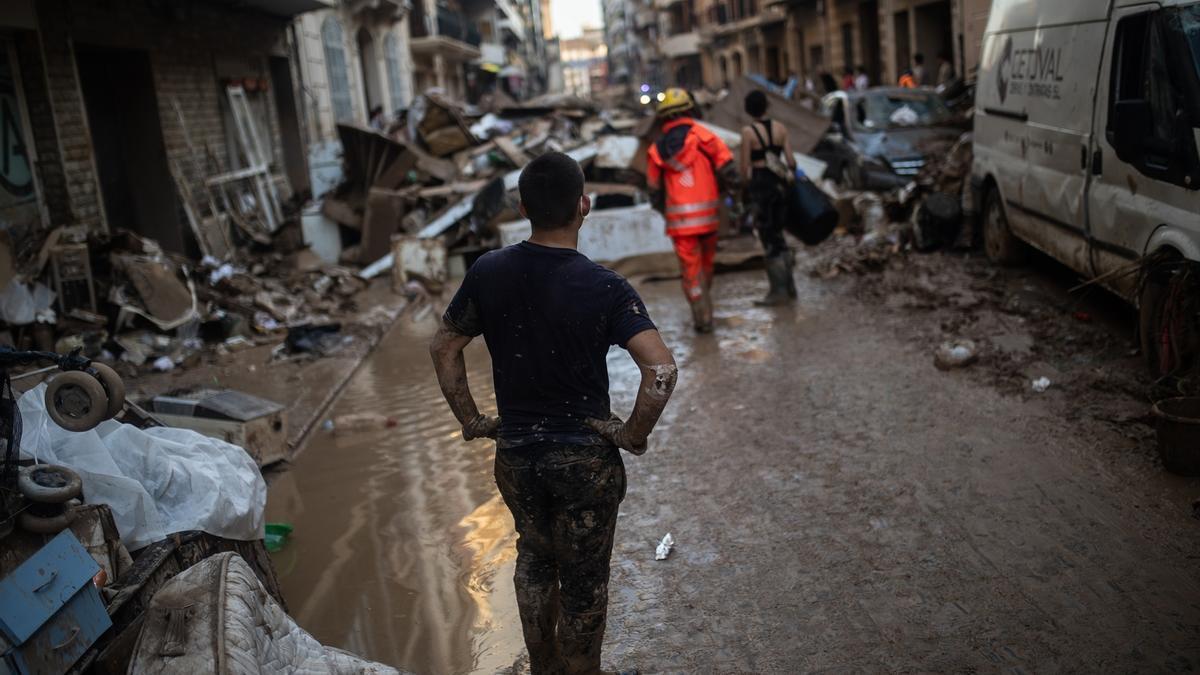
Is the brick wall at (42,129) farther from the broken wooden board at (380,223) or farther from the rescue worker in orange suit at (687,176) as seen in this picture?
the rescue worker in orange suit at (687,176)

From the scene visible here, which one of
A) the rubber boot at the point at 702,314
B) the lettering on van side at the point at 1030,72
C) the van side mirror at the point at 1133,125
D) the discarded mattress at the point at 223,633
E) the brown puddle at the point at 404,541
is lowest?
the brown puddle at the point at 404,541

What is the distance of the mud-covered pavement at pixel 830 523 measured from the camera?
3410 mm

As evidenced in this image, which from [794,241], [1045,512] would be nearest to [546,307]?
[1045,512]

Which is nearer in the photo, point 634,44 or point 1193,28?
point 1193,28

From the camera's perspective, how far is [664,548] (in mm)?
4223

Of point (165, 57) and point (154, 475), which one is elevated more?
point (165, 57)

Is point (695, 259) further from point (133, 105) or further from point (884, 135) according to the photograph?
point (133, 105)

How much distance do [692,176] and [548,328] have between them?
4813 mm

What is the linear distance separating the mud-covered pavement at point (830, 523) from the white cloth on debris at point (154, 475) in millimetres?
548

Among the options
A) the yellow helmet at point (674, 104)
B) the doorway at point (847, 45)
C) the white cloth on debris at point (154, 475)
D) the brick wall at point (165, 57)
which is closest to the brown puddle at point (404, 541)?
the white cloth on debris at point (154, 475)

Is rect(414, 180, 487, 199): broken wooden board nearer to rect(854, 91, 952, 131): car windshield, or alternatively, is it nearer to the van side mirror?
rect(854, 91, 952, 131): car windshield

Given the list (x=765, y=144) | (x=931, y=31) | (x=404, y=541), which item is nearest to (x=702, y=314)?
(x=765, y=144)

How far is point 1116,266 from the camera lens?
19.8 ft

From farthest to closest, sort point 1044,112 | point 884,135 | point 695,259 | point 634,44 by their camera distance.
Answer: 1. point 634,44
2. point 884,135
3. point 695,259
4. point 1044,112
